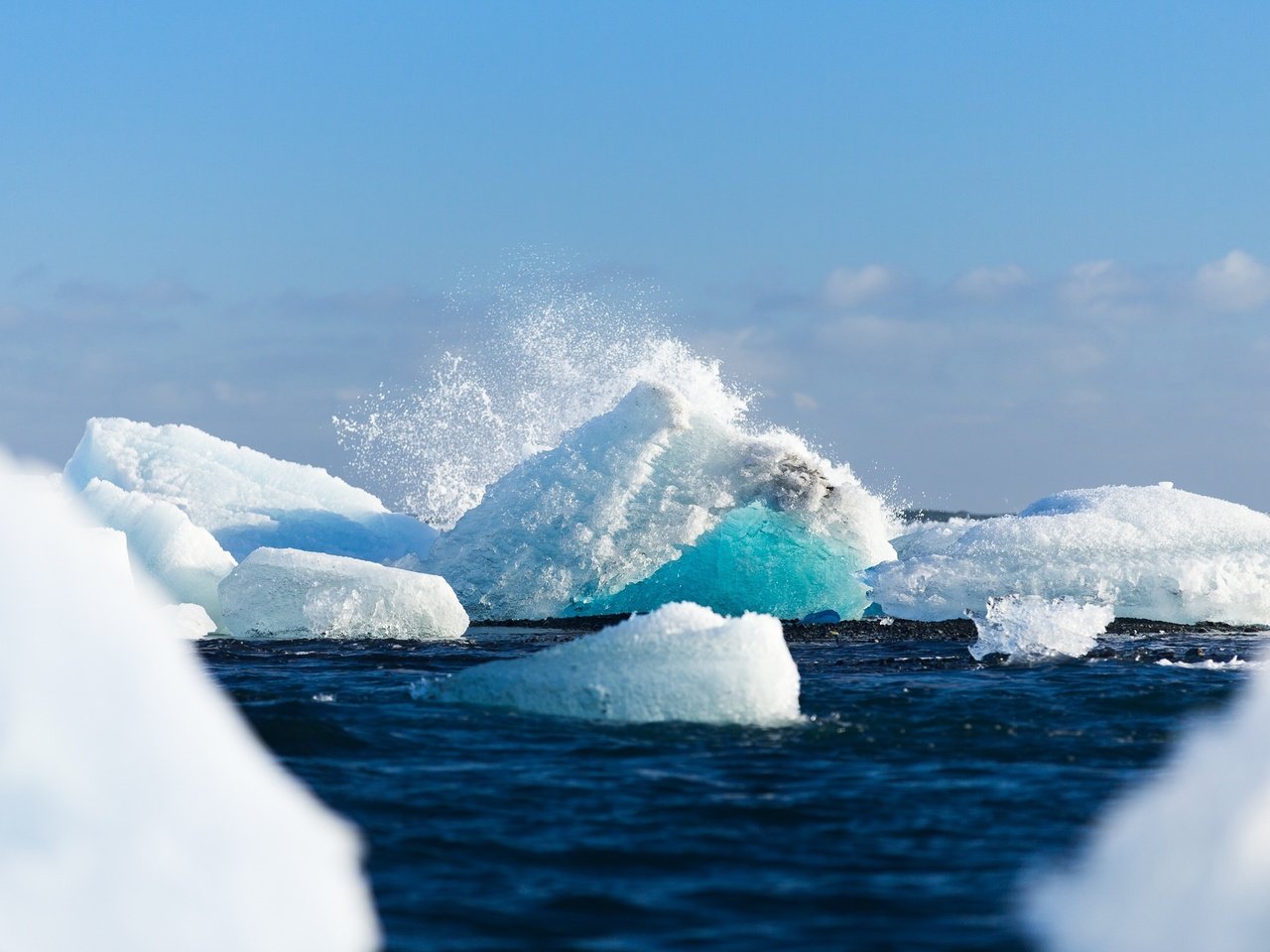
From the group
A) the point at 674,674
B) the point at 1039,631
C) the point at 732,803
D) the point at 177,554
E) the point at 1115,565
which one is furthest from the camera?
the point at 177,554

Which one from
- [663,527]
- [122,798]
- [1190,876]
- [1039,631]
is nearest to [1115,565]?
[1039,631]

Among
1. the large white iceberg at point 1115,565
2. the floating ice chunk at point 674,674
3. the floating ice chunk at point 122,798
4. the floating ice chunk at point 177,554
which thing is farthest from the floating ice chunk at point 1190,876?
the floating ice chunk at point 177,554

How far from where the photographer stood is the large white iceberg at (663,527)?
2283cm

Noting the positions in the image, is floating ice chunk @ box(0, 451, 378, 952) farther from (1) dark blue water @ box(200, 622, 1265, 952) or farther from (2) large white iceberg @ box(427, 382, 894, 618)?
(2) large white iceberg @ box(427, 382, 894, 618)

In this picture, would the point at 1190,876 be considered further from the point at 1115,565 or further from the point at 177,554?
the point at 177,554

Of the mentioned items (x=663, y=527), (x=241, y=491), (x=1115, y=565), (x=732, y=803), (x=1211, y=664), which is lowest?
(x=732, y=803)

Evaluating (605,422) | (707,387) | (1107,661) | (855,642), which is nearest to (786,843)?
(1107,661)

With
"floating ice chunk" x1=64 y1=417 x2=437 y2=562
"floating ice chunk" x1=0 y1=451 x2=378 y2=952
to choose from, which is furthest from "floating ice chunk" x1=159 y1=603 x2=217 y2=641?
"floating ice chunk" x1=0 y1=451 x2=378 y2=952

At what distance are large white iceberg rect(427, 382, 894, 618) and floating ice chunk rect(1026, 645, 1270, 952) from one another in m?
15.7

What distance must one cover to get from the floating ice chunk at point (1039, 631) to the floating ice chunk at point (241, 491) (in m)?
11.8

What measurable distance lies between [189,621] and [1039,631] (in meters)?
10.6

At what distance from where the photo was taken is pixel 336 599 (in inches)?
776

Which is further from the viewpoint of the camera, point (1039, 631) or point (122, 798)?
point (1039, 631)

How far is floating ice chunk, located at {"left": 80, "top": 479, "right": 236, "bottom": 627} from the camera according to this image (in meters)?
22.3
